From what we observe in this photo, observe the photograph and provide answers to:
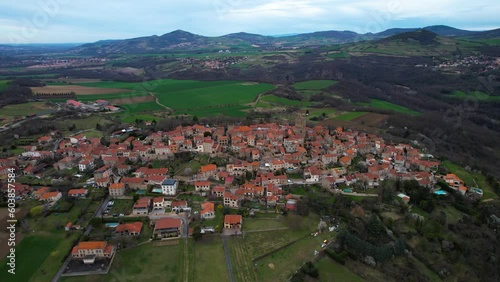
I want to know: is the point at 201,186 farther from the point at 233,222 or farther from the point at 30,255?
the point at 30,255

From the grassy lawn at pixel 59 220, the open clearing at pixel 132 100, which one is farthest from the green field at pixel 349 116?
the grassy lawn at pixel 59 220

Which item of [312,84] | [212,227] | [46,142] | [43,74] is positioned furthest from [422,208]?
[43,74]

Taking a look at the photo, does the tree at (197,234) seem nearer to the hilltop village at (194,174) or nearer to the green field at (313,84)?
the hilltop village at (194,174)

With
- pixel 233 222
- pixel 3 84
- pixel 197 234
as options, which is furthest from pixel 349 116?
pixel 3 84

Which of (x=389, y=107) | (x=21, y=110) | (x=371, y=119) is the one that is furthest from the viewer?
(x=389, y=107)

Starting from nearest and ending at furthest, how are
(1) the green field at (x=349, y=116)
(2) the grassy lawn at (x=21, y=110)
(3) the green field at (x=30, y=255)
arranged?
(3) the green field at (x=30, y=255) → (1) the green field at (x=349, y=116) → (2) the grassy lawn at (x=21, y=110)

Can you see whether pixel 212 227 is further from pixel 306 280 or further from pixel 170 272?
pixel 306 280

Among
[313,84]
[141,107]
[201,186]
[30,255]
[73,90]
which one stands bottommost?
[30,255]
